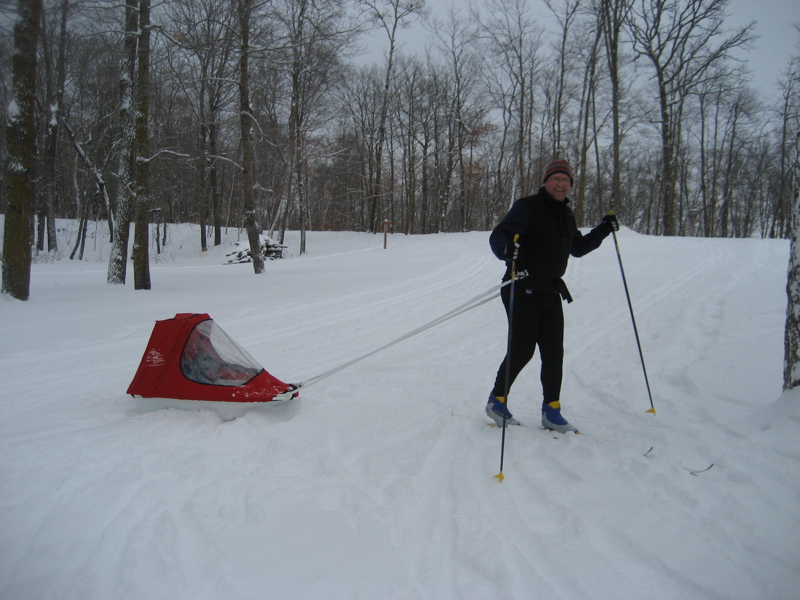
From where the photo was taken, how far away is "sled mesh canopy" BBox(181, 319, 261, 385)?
368cm

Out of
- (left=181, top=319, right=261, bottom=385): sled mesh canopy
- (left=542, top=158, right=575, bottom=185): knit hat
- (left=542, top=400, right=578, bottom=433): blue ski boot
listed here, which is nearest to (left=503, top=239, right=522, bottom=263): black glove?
(left=542, top=158, right=575, bottom=185): knit hat

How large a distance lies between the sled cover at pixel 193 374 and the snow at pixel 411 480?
0.61 ft

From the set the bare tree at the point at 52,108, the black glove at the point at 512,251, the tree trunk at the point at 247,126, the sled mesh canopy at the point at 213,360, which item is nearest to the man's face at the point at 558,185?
the black glove at the point at 512,251

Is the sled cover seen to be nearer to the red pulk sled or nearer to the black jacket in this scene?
the red pulk sled

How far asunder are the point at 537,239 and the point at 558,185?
17.8 inches

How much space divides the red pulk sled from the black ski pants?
188 centimetres

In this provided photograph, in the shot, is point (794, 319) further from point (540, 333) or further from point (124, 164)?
point (124, 164)

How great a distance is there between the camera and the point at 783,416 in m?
3.12

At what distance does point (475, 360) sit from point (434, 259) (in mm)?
11569

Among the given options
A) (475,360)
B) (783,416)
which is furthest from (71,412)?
(783,416)

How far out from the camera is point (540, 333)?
3465mm

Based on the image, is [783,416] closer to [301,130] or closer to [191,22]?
[191,22]

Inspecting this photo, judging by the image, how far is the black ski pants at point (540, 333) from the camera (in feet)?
11.1

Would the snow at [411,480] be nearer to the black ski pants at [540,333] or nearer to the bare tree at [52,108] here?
the black ski pants at [540,333]
